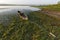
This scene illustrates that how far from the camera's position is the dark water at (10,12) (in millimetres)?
1730

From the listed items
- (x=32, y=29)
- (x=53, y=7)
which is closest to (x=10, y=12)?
(x=32, y=29)

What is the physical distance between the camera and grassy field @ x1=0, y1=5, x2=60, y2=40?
64.6 inches

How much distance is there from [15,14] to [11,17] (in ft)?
0.22

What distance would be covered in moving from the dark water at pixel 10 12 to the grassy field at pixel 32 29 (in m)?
0.05

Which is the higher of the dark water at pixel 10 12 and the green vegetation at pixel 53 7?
the green vegetation at pixel 53 7

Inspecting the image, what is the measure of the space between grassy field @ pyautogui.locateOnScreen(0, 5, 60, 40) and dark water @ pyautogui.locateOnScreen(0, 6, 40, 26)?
0.16ft

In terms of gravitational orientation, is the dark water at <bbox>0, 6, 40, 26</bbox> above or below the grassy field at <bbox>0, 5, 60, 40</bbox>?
above

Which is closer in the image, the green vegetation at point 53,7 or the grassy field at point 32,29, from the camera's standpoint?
the grassy field at point 32,29

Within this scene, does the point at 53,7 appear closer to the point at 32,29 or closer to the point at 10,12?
the point at 32,29

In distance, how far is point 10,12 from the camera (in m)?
1.79

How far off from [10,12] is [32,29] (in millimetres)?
387

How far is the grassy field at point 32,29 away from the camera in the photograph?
64.6 inches

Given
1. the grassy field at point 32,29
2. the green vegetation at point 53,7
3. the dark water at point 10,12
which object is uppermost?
the green vegetation at point 53,7

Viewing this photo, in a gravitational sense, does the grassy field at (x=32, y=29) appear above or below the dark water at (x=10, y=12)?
below
